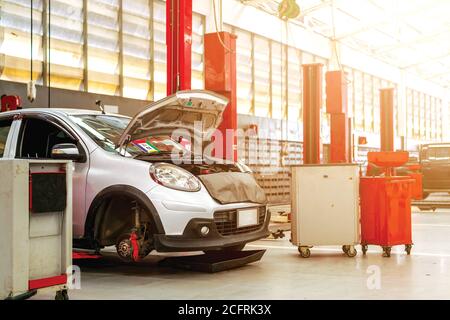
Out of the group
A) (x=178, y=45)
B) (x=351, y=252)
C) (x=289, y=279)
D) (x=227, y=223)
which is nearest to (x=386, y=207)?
(x=351, y=252)

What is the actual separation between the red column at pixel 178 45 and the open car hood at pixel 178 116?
176 centimetres

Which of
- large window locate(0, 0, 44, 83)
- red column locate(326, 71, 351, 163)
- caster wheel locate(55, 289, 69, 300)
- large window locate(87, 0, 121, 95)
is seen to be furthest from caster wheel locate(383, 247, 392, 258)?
large window locate(87, 0, 121, 95)

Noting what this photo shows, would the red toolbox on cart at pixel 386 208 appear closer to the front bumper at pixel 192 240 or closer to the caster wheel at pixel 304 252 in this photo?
the caster wheel at pixel 304 252

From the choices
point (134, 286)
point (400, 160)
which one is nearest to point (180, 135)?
point (134, 286)

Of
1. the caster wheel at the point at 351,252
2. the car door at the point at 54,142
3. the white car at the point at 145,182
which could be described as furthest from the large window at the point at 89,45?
the caster wheel at the point at 351,252

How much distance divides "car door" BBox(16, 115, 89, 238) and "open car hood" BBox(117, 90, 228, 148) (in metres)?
0.44

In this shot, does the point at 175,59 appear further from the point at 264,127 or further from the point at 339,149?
the point at 264,127

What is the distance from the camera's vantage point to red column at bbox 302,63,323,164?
34.0ft

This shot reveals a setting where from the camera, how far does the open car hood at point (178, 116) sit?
188 inches

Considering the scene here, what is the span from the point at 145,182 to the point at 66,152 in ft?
2.52

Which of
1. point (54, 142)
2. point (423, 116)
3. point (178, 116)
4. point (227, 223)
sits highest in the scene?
point (423, 116)

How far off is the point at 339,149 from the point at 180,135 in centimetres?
776

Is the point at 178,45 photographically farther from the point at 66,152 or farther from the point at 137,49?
the point at 137,49

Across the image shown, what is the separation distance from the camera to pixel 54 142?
5.39m
